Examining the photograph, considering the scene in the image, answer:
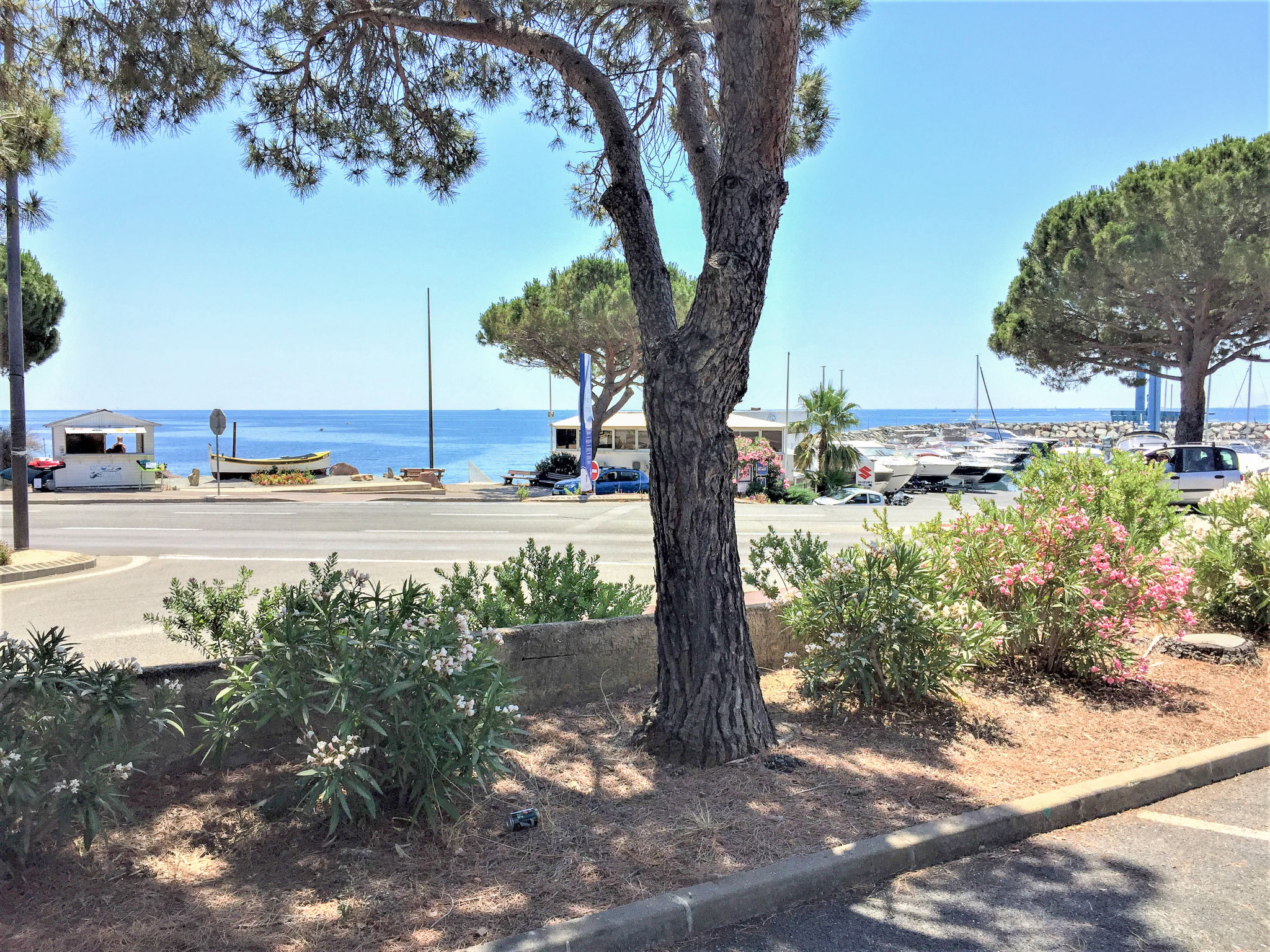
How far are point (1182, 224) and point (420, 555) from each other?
94.6ft

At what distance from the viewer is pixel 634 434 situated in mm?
39750

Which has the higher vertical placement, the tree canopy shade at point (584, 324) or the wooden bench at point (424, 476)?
the tree canopy shade at point (584, 324)

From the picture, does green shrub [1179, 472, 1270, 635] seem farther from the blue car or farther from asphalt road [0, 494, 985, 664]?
the blue car

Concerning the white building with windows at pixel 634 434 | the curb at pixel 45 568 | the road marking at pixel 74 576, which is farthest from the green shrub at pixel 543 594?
Result: the white building with windows at pixel 634 434

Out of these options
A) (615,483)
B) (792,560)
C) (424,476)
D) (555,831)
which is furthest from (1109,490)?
(424,476)

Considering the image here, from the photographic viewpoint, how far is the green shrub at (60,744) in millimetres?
3104

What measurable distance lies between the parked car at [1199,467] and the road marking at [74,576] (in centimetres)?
2119

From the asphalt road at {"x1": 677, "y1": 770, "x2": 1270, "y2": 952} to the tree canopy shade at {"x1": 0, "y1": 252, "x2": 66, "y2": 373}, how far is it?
3712cm

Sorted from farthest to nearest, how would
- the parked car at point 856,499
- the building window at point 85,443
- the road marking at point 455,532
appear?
1. the building window at point 85,443
2. the parked car at point 856,499
3. the road marking at point 455,532

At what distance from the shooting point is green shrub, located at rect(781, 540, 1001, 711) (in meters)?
5.02

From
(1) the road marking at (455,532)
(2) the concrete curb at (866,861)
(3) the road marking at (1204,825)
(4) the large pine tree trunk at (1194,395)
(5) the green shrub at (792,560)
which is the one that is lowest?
(1) the road marking at (455,532)

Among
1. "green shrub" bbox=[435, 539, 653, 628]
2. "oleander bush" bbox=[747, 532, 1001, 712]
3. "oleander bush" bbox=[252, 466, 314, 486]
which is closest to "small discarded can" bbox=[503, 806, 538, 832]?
"green shrub" bbox=[435, 539, 653, 628]

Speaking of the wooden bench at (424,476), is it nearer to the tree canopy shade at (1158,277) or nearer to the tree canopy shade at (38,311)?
the tree canopy shade at (38,311)

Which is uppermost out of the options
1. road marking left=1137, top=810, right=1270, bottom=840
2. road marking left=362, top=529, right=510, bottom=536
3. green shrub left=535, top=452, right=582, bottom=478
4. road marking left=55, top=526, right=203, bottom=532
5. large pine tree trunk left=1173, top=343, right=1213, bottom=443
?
large pine tree trunk left=1173, top=343, right=1213, bottom=443
